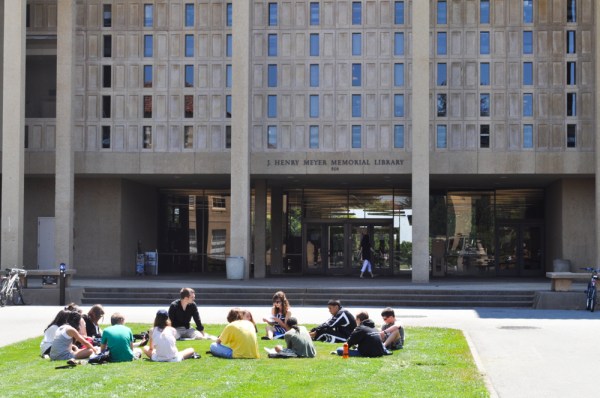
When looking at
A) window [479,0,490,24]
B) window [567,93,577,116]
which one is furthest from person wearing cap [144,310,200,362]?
window [479,0,490,24]

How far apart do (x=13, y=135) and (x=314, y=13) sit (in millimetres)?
12848

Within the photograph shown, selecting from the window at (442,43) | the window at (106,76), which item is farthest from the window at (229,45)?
the window at (442,43)

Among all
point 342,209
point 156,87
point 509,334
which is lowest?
point 509,334

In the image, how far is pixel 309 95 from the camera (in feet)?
130

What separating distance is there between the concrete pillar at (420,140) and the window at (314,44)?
14.3ft

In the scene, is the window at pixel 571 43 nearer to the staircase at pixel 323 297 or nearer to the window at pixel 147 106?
the staircase at pixel 323 297

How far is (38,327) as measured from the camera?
2258 centimetres

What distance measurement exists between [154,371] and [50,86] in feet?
95.8

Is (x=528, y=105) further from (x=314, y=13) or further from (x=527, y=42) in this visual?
(x=314, y=13)

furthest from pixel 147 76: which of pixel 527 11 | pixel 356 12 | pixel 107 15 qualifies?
pixel 527 11

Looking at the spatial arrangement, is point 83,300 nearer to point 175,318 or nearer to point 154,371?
point 175,318

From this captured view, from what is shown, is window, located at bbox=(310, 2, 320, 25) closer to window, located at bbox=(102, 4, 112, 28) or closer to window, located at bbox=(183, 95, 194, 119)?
window, located at bbox=(183, 95, 194, 119)

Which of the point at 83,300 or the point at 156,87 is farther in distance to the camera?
the point at 156,87

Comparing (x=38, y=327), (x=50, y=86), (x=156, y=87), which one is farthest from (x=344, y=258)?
(x=38, y=327)
